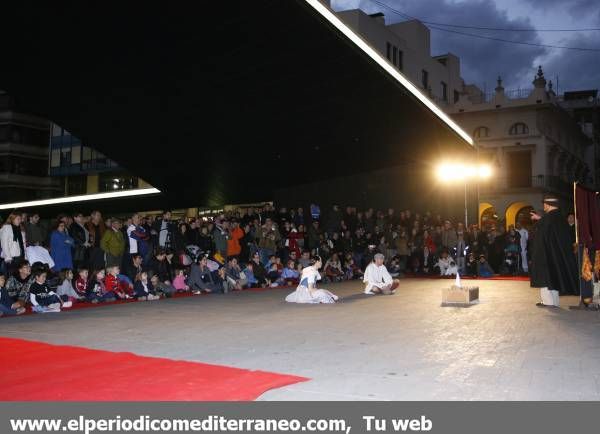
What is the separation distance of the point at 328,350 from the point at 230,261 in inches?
400

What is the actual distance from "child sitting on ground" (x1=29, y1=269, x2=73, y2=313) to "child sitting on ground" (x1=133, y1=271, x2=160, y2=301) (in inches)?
95.5

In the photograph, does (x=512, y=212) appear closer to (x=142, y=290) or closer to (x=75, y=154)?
(x=142, y=290)

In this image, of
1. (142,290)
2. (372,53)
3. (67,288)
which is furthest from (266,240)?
(67,288)

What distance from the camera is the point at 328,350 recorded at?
22.4 ft

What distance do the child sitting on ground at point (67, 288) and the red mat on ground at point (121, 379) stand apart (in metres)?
6.23

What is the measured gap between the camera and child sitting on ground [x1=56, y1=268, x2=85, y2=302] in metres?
12.8

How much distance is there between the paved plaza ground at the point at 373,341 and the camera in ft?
16.5

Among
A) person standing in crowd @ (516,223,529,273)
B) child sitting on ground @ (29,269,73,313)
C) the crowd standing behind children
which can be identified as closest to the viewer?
child sitting on ground @ (29,269,73,313)

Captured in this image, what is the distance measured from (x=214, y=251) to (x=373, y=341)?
33.8 feet

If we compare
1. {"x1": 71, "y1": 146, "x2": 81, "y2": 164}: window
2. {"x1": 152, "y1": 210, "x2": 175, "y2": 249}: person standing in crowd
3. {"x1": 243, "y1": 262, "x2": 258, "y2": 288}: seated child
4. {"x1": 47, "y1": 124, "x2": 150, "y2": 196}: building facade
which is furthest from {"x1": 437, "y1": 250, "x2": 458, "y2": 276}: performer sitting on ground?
{"x1": 71, "y1": 146, "x2": 81, "y2": 164}: window

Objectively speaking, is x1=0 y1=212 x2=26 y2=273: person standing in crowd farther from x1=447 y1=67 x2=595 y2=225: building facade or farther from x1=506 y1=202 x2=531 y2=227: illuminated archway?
x1=506 y1=202 x2=531 y2=227: illuminated archway

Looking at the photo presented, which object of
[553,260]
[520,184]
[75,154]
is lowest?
[553,260]

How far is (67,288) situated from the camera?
12867 mm

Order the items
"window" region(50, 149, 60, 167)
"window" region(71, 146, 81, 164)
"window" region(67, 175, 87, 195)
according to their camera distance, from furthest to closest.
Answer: "window" region(50, 149, 60, 167) → "window" region(71, 146, 81, 164) → "window" region(67, 175, 87, 195)
